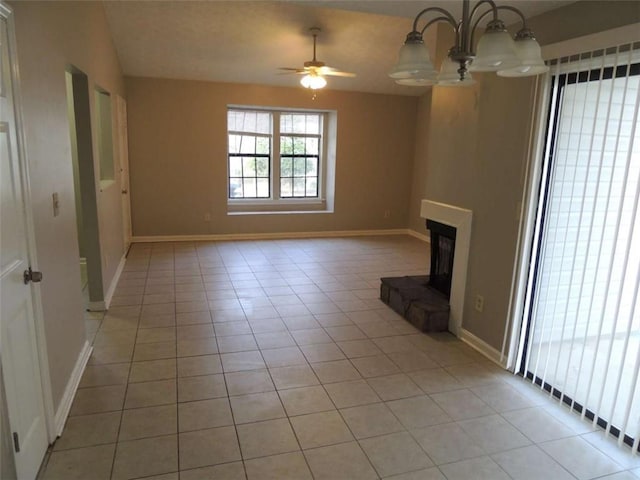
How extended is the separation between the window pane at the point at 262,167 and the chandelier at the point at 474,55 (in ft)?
17.7

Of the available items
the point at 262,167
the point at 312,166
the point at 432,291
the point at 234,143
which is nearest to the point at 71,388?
the point at 432,291

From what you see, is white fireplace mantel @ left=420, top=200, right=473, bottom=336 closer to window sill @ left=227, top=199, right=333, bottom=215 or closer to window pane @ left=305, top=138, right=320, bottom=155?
window sill @ left=227, top=199, right=333, bottom=215

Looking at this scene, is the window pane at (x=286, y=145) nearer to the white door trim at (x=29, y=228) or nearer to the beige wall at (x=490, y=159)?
the beige wall at (x=490, y=159)

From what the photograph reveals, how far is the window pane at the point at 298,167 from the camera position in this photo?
7465 mm

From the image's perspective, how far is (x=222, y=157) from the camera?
262 inches

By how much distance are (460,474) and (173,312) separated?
105 inches

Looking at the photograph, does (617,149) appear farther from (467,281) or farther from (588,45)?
(467,281)

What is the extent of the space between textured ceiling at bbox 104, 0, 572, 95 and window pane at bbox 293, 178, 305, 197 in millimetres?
1667

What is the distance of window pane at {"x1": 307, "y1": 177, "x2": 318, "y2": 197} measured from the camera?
7.61 metres

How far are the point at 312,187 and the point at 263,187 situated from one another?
85cm

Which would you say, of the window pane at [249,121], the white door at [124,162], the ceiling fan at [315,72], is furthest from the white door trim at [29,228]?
the window pane at [249,121]

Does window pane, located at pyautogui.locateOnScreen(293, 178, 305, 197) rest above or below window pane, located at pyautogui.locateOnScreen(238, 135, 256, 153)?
below

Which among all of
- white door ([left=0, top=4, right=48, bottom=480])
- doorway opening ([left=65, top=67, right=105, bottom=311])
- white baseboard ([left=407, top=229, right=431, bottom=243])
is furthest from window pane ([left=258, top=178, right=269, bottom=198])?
white door ([left=0, top=4, right=48, bottom=480])

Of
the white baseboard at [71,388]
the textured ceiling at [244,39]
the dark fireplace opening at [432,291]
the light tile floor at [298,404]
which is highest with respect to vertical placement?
the textured ceiling at [244,39]
